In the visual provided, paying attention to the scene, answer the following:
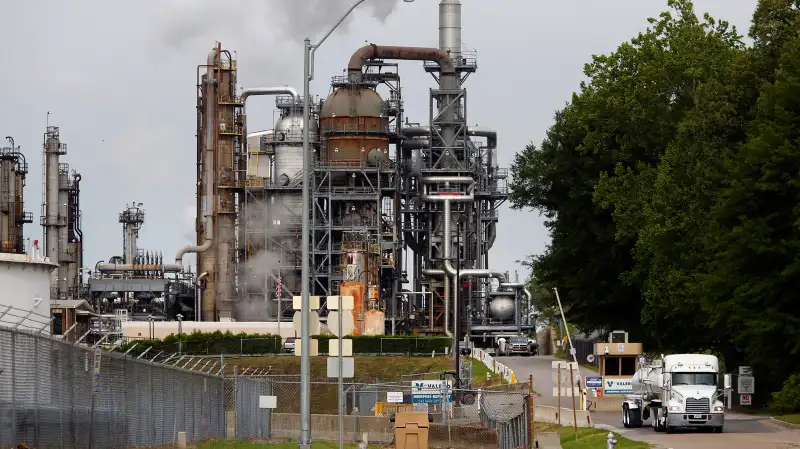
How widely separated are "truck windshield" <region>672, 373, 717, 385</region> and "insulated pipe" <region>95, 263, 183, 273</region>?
86.1 m

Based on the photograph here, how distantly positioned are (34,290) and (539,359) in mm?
46771

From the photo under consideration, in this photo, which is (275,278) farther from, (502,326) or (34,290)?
(34,290)

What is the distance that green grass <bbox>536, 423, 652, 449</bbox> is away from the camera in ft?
136

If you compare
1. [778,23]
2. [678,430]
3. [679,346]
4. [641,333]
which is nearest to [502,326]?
[641,333]

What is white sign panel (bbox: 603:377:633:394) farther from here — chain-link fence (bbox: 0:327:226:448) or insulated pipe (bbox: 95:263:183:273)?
insulated pipe (bbox: 95:263:183:273)

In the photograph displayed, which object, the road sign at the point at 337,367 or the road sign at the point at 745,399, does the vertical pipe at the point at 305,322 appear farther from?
the road sign at the point at 745,399

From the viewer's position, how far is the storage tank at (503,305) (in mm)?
123375

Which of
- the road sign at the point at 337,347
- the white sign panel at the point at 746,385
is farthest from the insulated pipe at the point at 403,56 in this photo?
the road sign at the point at 337,347

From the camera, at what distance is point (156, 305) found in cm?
12706

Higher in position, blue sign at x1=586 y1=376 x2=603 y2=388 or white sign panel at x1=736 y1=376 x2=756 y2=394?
blue sign at x1=586 y1=376 x2=603 y2=388

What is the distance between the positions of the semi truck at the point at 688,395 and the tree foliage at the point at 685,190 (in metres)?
8.71

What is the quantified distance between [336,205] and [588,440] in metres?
76.2

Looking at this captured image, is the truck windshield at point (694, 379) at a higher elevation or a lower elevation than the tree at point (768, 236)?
lower

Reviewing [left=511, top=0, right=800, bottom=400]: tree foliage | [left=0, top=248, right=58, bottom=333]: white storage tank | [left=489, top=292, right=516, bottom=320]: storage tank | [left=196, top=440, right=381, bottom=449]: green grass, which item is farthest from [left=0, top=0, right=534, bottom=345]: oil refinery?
[left=196, top=440, right=381, bottom=449]: green grass
